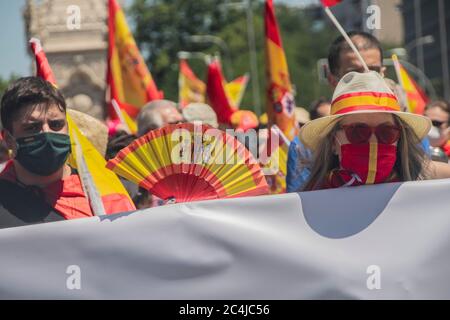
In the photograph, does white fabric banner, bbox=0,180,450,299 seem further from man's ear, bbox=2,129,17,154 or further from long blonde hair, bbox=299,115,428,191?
man's ear, bbox=2,129,17,154

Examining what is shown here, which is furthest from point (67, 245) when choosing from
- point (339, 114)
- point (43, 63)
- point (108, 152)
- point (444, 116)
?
point (444, 116)

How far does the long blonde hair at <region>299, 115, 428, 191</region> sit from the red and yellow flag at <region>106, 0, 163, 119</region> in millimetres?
5861

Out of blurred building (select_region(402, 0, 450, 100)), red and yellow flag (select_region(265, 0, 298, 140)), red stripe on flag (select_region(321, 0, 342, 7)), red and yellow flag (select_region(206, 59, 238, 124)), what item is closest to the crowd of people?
red stripe on flag (select_region(321, 0, 342, 7))

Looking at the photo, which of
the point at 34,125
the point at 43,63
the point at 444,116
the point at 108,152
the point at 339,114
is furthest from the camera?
the point at 444,116

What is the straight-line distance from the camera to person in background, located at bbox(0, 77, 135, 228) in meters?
4.35

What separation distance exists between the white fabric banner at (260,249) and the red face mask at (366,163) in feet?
0.26

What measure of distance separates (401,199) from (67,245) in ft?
3.55

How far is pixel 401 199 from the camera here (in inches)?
150

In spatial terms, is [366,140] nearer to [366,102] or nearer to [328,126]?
[366,102]

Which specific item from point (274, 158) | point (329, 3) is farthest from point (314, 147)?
point (329, 3)

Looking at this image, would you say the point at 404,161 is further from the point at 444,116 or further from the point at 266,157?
the point at 444,116

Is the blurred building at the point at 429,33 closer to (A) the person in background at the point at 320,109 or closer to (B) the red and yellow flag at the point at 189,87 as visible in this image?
(B) the red and yellow flag at the point at 189,87

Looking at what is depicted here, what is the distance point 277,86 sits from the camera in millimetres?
8289
